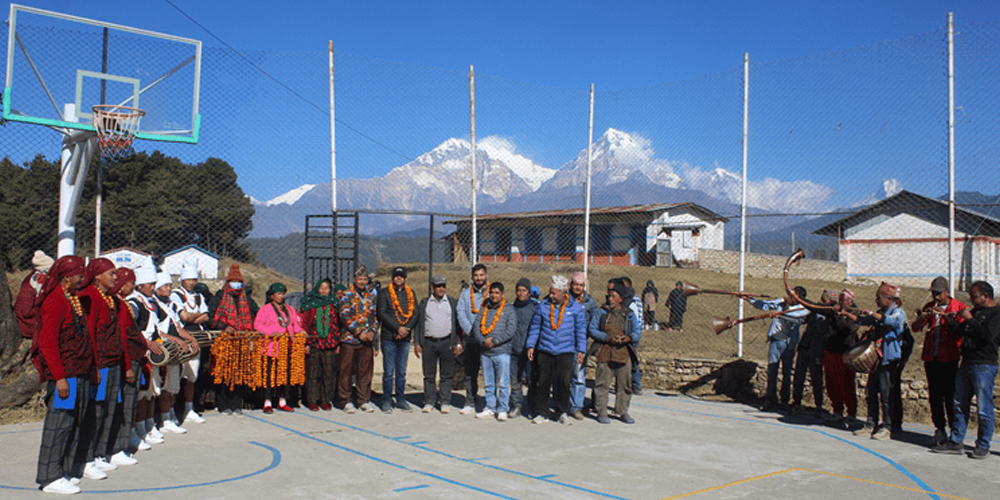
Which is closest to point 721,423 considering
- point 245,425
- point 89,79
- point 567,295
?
point 567,295

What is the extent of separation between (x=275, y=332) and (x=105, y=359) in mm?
3457

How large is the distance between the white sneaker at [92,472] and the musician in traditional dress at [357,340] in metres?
3.79

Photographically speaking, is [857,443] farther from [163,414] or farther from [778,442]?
[163,414]

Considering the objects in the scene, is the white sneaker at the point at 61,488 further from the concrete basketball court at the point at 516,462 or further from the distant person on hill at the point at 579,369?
the distant person on hill at the point at 579,369

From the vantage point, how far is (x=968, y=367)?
7078mm

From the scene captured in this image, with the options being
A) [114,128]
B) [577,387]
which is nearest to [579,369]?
[577,387]

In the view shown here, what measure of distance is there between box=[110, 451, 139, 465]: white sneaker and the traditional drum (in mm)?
7250

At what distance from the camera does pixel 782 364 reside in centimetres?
992

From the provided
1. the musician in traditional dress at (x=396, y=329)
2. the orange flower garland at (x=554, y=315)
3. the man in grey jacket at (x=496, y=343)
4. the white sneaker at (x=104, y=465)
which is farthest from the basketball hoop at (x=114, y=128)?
the orange flower garland at (x=554, y=315)

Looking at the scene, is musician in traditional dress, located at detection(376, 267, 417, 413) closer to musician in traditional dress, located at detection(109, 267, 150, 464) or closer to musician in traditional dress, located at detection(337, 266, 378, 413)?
musician in traditional dress, located at detection(337, 266, 378, 413)

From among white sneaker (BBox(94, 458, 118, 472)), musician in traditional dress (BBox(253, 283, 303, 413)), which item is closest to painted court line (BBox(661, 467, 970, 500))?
white sneaker (BBox(94, 458, 118, 472))

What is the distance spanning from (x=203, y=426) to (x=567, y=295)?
442 centimetres

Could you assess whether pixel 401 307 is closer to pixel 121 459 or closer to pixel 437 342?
pixel 437 342

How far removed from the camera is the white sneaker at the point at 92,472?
18.7 ft
